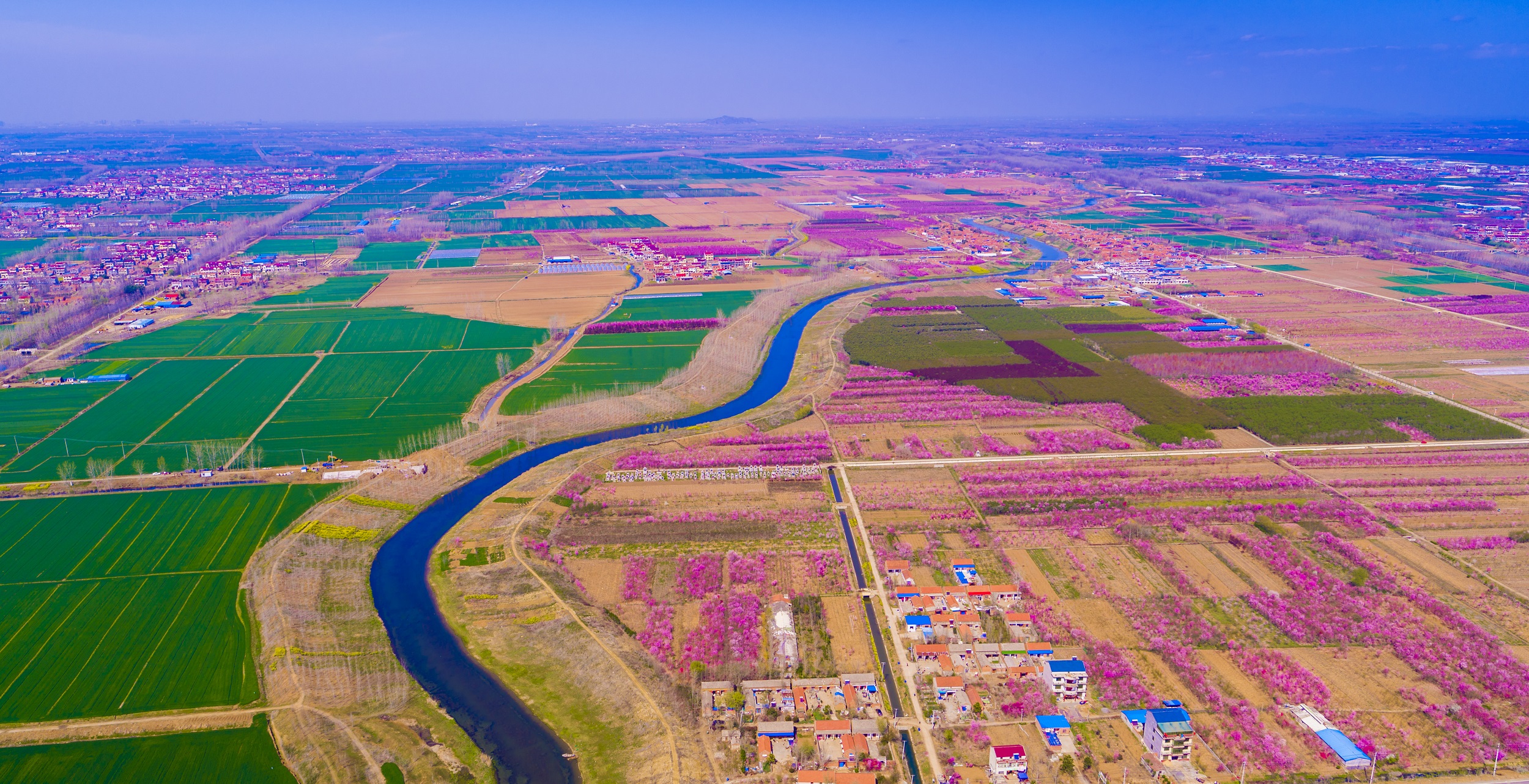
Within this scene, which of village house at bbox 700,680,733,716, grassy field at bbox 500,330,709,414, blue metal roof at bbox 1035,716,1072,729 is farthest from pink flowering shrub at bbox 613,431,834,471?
blue metal roof at bbox 1035,716,1072,729

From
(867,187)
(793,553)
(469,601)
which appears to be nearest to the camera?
(469,601)

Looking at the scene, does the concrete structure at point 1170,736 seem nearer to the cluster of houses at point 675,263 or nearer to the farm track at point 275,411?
the farm track at point 275,411

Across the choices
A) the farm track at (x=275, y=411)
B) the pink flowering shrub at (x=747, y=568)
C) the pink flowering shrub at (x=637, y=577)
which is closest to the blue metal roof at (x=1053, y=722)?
the pink flowering shrub at (x=747, y=568)

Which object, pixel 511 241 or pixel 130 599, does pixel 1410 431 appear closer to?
pixel 130 599

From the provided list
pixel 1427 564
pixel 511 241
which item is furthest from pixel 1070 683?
pixel 511 241

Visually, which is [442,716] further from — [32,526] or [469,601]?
[32,526]

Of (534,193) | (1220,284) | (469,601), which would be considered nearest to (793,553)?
(469,601)
